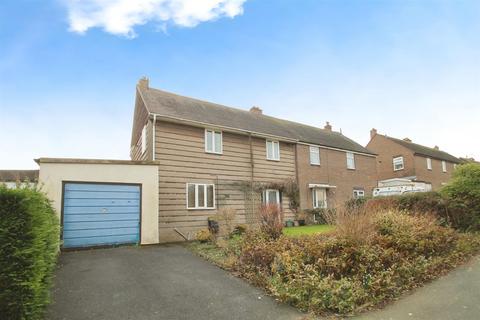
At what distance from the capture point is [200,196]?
1508 centimetres

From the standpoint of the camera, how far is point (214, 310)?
5.57 m

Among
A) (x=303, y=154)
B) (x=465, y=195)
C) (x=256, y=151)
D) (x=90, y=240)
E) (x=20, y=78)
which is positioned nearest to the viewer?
(x=90, y=240)

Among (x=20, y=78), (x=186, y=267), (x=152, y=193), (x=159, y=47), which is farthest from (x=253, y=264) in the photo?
(x=20, y=78)

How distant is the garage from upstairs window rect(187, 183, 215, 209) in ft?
8.32

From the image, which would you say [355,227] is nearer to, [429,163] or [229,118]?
[229,118]

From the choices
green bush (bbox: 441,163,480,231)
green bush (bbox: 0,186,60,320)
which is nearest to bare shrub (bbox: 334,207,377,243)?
green bush (bbox: 441,163,480,231)

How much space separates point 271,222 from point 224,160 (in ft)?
23.5

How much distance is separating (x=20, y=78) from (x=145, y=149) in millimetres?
5948

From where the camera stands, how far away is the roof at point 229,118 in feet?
51.8

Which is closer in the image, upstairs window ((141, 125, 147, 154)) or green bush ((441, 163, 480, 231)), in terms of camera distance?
green bush ((441, 163, 480, 231))

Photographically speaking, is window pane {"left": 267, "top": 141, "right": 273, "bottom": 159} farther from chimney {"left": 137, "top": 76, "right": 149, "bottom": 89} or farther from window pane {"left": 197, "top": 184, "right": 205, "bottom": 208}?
chimney {"left": 137, "top": 76, "right": 149, "bottom": 89}

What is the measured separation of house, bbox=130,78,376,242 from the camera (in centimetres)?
1430

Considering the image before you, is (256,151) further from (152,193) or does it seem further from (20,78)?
(20,78)

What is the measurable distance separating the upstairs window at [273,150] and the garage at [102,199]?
7811 mm
